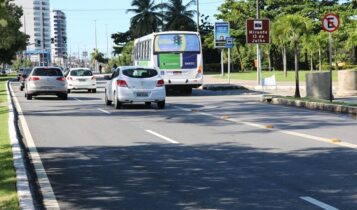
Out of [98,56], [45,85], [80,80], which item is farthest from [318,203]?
[98,56]

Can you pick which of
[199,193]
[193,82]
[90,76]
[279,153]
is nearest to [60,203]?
[199,193]

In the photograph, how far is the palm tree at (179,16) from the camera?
289ft

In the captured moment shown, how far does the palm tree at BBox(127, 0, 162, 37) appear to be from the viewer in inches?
3445

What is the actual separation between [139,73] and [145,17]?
66.9 meters

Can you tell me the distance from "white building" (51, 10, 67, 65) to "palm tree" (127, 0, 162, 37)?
50.1 metres

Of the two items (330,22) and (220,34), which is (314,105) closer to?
(330,22)

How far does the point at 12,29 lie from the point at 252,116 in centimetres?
6461

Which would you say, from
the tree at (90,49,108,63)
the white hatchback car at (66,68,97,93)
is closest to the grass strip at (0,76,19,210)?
the white hatchback car at (66,68,97,93)

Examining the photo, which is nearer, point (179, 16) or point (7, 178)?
point (7, 178)

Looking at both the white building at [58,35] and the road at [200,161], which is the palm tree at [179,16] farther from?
the road at [200,161]

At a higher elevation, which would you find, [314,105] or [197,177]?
[314,105]

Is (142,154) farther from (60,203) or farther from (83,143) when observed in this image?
(60,203)

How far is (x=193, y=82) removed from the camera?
32.0m

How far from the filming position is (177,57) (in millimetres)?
Answer: 31750
